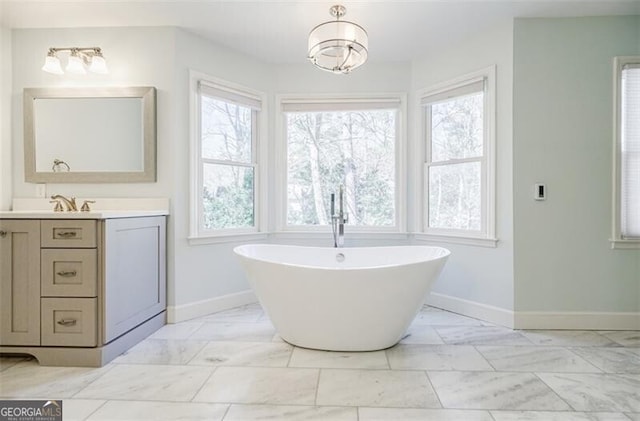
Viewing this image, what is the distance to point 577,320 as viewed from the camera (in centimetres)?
269

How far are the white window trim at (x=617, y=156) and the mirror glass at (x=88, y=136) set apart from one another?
11.4 feet

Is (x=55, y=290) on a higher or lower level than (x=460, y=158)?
lower

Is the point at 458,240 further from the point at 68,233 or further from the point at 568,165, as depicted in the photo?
the point at 68,233

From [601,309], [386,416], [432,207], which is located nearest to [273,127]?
[432,207]

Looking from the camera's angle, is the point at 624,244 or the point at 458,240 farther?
the point at 458,240

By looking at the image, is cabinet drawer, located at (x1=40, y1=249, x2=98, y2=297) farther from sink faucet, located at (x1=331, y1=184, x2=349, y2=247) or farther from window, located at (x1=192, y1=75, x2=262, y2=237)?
sink faucet, located at (x1=331, y1=184, x2=349, y2=247)

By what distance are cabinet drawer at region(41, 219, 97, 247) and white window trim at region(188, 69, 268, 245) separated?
0.89m

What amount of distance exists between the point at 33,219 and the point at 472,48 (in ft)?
11.1

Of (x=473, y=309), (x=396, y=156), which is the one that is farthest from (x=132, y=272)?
(x=473, y=309)

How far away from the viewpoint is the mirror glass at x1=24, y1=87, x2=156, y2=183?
2.81m

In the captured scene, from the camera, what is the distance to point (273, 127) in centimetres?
346

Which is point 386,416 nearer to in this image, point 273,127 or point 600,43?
point 273,127

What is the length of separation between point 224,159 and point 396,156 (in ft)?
5.32

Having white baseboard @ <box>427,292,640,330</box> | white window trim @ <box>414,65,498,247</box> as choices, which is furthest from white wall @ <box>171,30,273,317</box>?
white baseboard @ <box>427,292,640,330</box>
